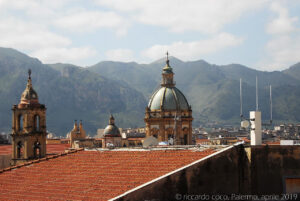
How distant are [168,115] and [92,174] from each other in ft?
171

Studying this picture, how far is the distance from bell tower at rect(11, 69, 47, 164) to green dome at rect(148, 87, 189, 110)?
24482mm

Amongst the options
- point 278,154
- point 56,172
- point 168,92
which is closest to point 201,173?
point 278,154

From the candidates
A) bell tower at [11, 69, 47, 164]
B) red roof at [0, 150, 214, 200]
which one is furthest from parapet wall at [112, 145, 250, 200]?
bell tower at [11, 69, 47, 164]

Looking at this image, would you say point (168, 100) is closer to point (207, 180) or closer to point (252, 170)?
point (252, 170)

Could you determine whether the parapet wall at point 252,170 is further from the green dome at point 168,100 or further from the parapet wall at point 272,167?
the green dome at point 168,100

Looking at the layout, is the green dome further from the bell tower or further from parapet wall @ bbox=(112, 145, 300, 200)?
parapet wall @ bbox=(112, 145, 300, 200)

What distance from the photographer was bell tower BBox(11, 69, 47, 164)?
5066cm

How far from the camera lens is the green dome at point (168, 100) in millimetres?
72812

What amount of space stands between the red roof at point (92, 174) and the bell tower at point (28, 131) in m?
26.4

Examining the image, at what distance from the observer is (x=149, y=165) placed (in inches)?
769

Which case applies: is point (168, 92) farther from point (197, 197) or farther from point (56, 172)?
point (197, 197)

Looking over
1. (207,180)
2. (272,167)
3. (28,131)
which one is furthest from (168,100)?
(207,180)

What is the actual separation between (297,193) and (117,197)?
20.7ft

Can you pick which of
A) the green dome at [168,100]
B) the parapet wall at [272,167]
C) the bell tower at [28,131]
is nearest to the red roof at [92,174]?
the parapet wall at [272,167]
